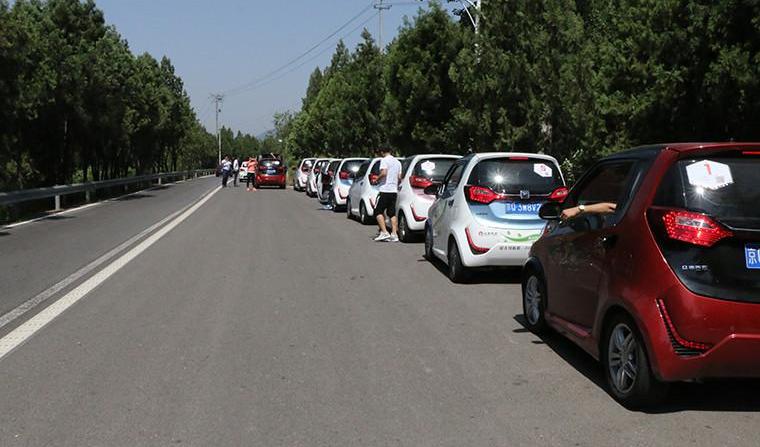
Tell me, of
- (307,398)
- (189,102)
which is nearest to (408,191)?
(307,398)

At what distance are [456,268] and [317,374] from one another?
14.5 feet

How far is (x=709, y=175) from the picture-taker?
455 centimetres

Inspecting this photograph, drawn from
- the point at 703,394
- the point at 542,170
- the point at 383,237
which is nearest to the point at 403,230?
the point at 383,237

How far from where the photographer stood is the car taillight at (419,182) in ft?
44.5

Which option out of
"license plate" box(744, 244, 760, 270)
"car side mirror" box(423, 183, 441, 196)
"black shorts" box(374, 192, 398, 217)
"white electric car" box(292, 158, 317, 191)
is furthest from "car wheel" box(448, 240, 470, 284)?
"white electric car" box(292, 158, 317, 191)

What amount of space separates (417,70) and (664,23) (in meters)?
13.8

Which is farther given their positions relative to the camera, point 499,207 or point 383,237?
point 383,237

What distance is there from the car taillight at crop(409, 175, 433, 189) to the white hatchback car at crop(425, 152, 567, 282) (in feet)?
12.1

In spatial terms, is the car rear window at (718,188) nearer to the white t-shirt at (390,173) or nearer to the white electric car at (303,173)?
the white t-shirt at (390,173)

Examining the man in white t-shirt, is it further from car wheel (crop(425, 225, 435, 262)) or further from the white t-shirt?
car wheel (crop(425, 225, 435, 262))

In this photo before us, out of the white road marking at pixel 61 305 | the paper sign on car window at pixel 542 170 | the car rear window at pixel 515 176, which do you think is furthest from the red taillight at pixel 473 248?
the white road marking at pixel 61 305

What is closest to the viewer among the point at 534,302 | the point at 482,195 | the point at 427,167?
the point at 534,302

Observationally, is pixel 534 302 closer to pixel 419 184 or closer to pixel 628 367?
pixel 628 367

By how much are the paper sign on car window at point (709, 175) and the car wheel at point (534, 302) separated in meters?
2.04
